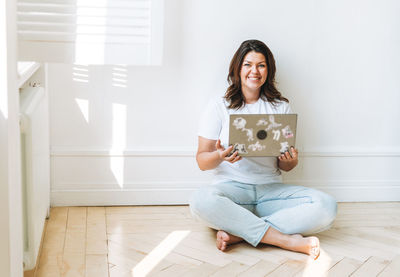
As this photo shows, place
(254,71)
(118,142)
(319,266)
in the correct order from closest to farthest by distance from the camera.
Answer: (319,266), (254,71), (118,142)

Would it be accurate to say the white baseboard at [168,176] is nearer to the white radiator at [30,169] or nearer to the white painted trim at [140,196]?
the white painted trim at [140,196]

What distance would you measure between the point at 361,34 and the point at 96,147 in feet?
4.49

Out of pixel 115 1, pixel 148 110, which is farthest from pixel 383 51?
pixel 115 1

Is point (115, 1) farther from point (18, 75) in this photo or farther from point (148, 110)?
point (148, 110)

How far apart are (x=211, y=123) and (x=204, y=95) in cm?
26

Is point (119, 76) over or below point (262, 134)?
over

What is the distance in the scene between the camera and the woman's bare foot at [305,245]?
2.05 m

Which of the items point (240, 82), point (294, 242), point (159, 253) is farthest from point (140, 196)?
point (294, 242)

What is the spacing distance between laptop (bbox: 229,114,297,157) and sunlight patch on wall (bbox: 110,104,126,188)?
2.07 feet

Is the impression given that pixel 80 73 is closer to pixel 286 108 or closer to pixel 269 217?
pixel 286 108

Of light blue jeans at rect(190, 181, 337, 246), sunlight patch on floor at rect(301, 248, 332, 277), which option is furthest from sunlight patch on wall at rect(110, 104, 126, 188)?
sunlight patch on floor at rect(301, 248, 332, 277)

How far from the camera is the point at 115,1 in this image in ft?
6.02

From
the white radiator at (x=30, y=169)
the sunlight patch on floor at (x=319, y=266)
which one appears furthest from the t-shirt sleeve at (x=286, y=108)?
the white radiator at (x=30, y=169)

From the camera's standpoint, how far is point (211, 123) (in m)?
2.34
